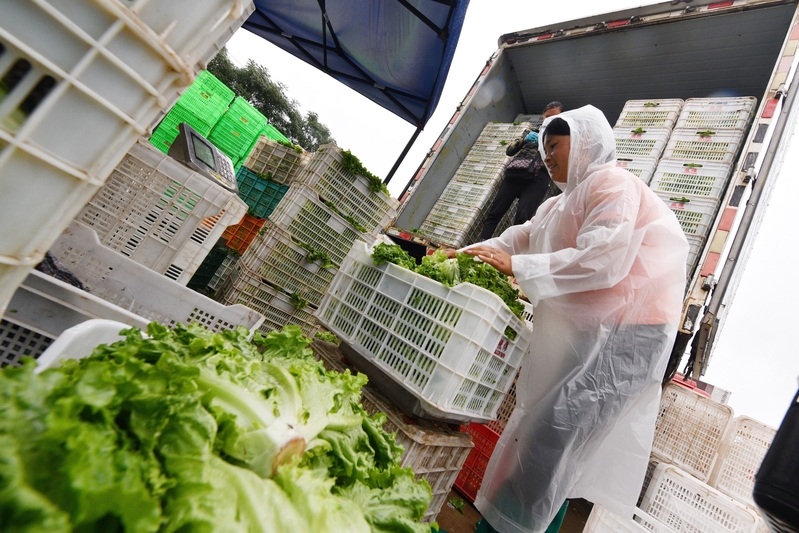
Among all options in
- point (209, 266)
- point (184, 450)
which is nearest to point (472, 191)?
point (209, 266)

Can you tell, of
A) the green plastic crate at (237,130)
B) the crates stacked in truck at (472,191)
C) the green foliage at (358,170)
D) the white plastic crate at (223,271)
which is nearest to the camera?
the green foliage at (358,170)

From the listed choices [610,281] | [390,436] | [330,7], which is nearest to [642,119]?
[610,281]

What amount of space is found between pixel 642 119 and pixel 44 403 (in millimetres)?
6487

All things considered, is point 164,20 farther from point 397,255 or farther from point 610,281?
point 610,281

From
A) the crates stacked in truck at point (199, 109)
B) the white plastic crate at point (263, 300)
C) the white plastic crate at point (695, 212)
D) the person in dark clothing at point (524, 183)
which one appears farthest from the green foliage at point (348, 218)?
the crates stacked in truck at point (199, 109)

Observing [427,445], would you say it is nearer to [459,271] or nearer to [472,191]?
[459,271]

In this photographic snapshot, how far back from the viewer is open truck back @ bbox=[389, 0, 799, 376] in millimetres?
3428

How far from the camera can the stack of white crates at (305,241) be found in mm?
3930

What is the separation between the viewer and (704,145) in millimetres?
4418

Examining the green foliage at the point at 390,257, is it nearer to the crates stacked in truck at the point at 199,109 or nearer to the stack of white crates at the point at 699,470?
the stack of white crates at the point at 699,470

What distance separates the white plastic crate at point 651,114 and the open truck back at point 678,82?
80 cm

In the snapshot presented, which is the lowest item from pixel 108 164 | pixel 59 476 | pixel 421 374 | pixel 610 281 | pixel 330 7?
pixel 59 476

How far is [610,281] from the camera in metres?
2.12

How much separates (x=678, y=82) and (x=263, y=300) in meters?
6.80
